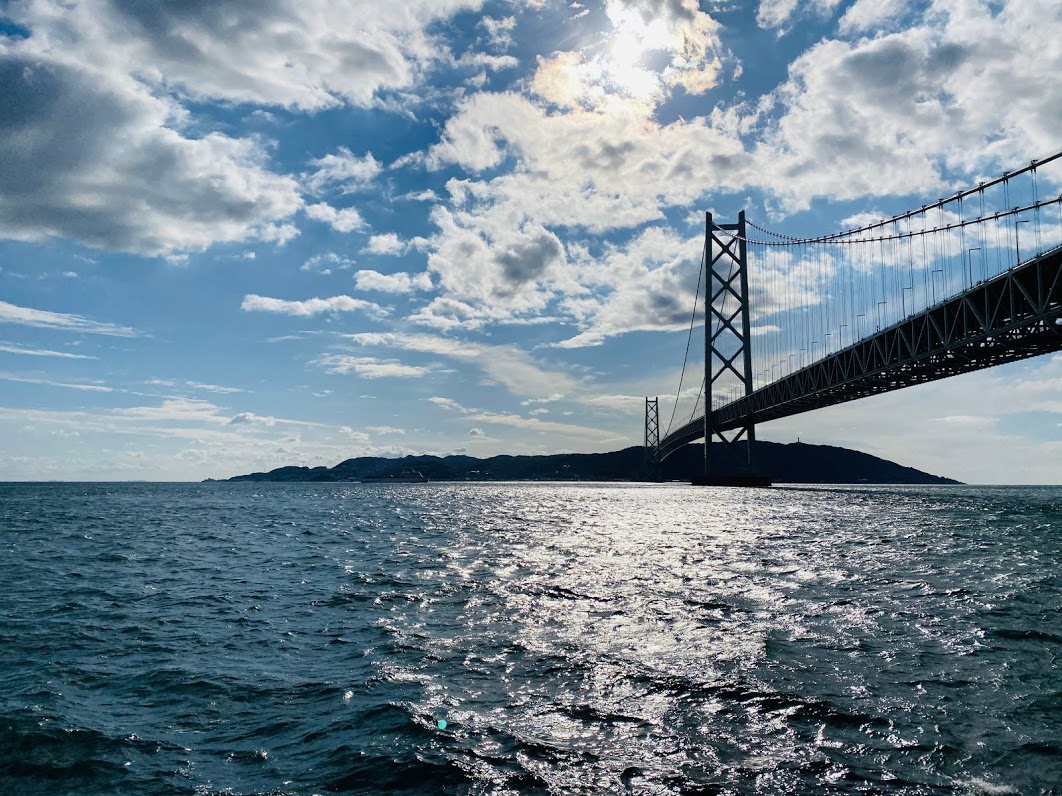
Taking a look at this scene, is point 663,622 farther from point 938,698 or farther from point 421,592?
point 421,592

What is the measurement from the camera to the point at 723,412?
3984 inches

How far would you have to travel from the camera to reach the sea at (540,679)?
6527 millimetres

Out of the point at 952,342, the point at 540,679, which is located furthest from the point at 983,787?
the point at 952,342

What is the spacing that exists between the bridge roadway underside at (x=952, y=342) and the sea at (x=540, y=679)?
27.6 m

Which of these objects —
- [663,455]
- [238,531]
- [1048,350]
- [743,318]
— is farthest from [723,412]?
[238,531]

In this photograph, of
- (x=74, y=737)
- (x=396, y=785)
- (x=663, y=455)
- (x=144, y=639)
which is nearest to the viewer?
(x=396, y=785)

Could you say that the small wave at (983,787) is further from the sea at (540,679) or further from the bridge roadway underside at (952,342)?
the bridge roadway underside at (952,342)

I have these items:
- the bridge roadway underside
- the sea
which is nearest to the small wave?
the sea

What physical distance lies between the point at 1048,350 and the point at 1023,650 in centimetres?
4695

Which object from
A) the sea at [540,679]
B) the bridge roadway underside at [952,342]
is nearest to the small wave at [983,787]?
the sea at [540,679]

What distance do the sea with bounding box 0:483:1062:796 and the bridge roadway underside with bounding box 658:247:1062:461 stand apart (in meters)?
27.6

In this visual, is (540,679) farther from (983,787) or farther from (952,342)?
(952,342)

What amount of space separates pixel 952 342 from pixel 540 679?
5108 centimetres

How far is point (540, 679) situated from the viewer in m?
9.26
